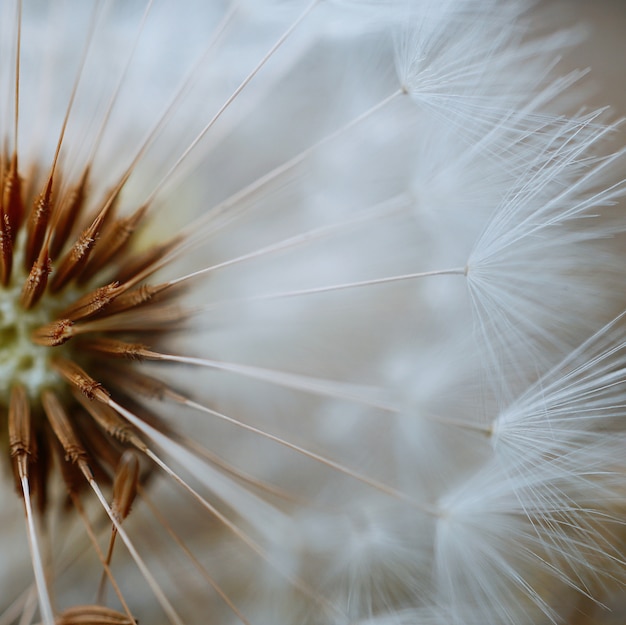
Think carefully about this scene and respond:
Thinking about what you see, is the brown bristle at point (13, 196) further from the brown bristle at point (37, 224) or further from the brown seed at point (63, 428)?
the brown seed at point (63, 428)

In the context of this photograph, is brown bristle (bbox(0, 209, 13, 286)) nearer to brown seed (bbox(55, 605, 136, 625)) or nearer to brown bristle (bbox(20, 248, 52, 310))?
brown bristle (bbox(20, 248, 52, 310))

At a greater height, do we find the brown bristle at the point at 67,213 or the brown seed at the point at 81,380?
the brown bristle at the point at 67,213

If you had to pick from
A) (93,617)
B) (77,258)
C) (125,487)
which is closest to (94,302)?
(77,258)

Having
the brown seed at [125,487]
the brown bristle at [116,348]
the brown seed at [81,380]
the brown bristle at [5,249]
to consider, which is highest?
the brown bristle at [5,249]

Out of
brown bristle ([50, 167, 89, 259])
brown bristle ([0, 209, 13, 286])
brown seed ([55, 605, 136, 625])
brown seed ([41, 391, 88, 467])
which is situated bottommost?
brown seed ([55, 605, 136, 625])

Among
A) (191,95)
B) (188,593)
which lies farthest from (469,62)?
(188,593)

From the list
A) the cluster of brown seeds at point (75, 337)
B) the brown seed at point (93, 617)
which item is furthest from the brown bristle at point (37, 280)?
the brown seed at point (93, 617)

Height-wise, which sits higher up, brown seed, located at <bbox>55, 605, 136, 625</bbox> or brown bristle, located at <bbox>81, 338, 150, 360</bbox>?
brown bristle, located at <bbox>81, 338, 150, 360</bbox>

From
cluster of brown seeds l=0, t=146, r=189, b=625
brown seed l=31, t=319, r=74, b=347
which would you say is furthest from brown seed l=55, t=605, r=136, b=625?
brown seed l=31, t=319, r=74, b=347
